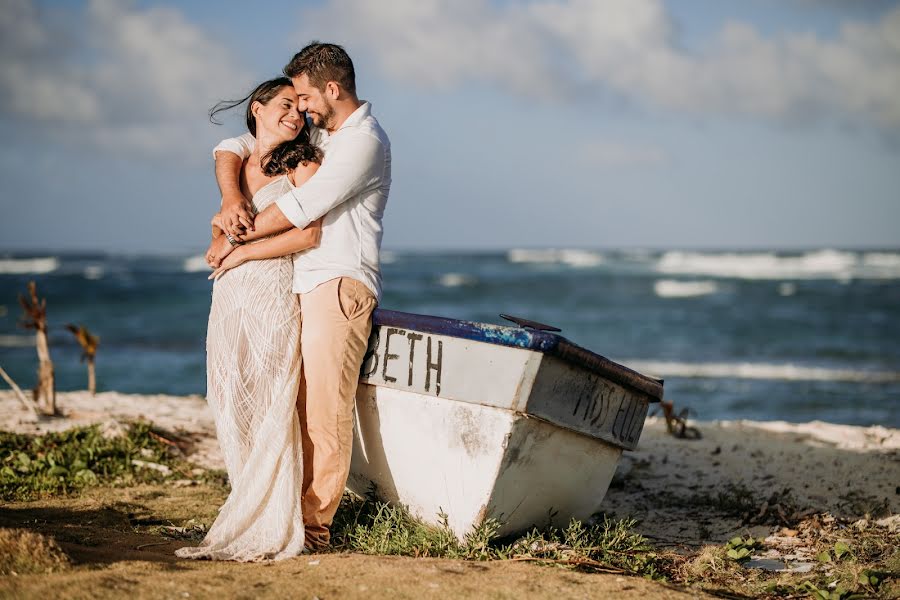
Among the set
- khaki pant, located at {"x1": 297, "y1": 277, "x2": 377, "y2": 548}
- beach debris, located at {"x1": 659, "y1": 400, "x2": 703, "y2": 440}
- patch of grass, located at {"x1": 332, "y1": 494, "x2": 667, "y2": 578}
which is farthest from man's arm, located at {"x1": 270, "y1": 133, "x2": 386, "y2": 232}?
beach debris, located at {"x1": 659, "y1": 400, "x2": 703, "y2": 440}

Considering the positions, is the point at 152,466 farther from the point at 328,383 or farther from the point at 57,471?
the point at 328,383

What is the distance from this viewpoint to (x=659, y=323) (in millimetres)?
23062

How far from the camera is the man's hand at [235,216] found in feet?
13.3

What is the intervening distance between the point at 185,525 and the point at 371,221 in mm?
2147

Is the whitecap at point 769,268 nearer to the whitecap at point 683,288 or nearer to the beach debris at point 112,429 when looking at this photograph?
the whitecap at point 683,288

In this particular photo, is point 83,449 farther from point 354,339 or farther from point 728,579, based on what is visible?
point 728,579

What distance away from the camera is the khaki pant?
13.2ft

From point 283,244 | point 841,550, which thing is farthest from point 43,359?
point 841,550

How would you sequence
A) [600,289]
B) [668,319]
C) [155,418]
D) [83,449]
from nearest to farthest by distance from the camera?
[83,449] < [155,418] < [668,319] < [600,289]

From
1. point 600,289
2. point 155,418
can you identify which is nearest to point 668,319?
point 600,289

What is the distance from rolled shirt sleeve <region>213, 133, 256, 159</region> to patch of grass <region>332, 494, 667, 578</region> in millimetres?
1985

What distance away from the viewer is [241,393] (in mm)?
4102

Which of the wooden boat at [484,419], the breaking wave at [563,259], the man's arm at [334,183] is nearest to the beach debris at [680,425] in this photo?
the wooden boat at [484,419]

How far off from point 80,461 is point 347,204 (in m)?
3.28
